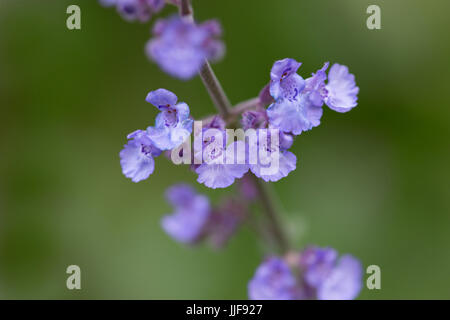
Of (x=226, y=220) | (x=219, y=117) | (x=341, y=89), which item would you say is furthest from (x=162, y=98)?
(x=226, y=220)

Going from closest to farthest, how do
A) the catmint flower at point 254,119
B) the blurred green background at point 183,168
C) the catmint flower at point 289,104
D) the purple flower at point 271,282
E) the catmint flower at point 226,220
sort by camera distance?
the catmint flower at point 289,104, the catmint flower at point 254,119, the purple flower at point 271,282, the catmint flower at point 226,220, the blurred green background at point 183,168

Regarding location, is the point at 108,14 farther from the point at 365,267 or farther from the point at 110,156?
the point at 365,267

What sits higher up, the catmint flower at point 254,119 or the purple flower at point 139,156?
the catmint flower at point 254,119

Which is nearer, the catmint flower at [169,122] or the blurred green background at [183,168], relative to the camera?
the catmint flower at [169,122]

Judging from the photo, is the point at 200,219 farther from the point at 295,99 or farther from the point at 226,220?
the point at 295,99

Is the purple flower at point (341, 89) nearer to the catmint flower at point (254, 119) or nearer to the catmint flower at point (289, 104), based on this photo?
the catmint flower at point (289, 104)

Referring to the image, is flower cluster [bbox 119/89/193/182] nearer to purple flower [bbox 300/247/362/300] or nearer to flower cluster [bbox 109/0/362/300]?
flower cluster [bbox 109/0/362/300]

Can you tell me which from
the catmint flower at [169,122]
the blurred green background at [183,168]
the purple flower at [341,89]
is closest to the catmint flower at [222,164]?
the catmint flower at [169,122]

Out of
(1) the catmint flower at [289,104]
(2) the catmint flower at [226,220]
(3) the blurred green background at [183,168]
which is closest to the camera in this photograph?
(1) the catmint flower at [289,104]

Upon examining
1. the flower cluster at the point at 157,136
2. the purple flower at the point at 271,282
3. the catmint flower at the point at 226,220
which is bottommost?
the purple flower at the point at 271,282
